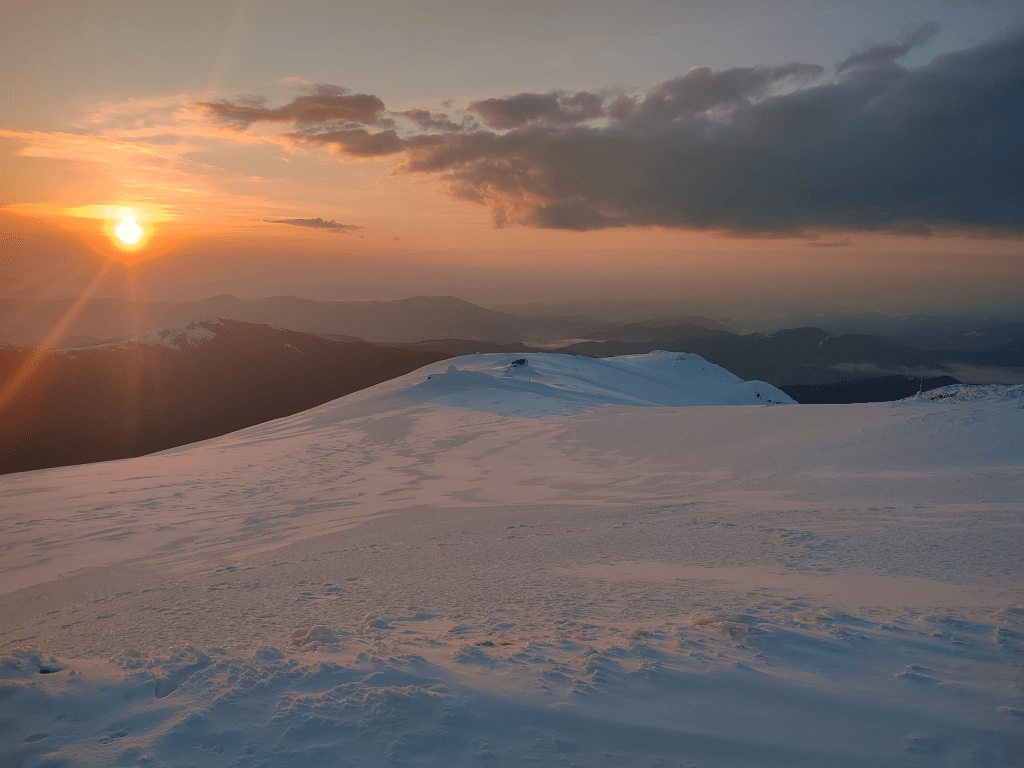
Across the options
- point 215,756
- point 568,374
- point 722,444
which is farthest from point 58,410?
point 215,756

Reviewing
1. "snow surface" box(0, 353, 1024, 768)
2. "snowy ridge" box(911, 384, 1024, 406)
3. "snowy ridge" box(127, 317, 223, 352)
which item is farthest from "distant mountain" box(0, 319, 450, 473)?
"snowy ridge" box(911, 384, 1024, 406)

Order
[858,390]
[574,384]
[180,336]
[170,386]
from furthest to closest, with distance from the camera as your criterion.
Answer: [858,390] → [180,336] → [170,386] → [574,384]

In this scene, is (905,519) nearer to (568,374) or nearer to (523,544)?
(523,544)

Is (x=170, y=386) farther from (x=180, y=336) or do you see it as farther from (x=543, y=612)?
(x=543, y=612)

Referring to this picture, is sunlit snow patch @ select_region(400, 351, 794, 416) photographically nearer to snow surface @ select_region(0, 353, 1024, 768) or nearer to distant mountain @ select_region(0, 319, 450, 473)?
snow surface @ select_region(0, 353, 1024, 768)

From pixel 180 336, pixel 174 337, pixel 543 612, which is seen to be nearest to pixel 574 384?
pixel 543 612

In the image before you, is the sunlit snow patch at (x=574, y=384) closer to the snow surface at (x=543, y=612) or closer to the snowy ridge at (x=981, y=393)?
the snowy ridge at (x=981, y=393)
